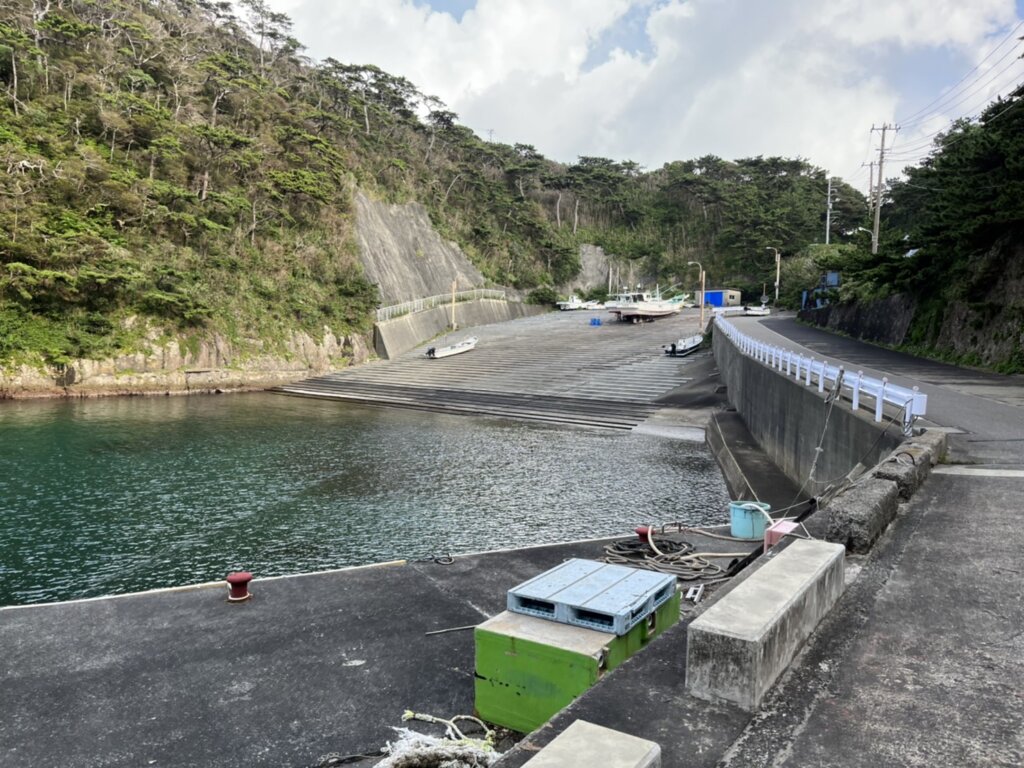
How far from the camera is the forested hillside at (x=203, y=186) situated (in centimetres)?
2903

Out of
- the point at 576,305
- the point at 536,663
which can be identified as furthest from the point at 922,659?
the point at 576,305

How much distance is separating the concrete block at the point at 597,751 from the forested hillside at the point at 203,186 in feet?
106

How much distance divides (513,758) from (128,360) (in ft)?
107

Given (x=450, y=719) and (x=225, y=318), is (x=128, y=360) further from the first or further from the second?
(x=450, y=719)

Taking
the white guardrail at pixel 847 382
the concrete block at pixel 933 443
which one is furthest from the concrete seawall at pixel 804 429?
the concrete block at pixel 933 443

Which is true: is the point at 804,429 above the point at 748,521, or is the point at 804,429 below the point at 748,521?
above

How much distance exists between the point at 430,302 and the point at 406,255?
16.2 feet

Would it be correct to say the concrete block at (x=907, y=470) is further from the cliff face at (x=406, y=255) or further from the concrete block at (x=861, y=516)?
the cliff face at (x=406, y=255)

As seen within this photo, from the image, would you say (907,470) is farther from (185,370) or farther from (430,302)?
(430,302)

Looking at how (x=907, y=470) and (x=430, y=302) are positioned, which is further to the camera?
(x=430, y=302)

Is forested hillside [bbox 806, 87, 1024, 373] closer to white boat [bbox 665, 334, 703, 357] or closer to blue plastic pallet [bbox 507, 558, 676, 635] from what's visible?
white boat [bbox 665, 334, 703, 357]

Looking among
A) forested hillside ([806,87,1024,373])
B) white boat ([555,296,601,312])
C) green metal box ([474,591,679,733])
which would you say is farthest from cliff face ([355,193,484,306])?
green metal box ([474,591,679,733])

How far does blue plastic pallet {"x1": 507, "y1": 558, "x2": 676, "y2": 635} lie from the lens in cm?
422

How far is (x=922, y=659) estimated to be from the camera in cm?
372
